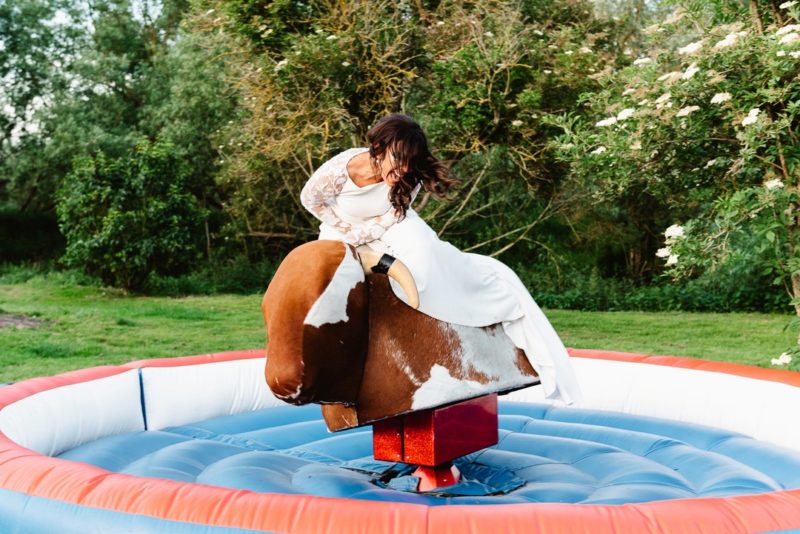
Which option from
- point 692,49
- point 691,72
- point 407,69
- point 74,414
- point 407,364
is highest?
point 407,69

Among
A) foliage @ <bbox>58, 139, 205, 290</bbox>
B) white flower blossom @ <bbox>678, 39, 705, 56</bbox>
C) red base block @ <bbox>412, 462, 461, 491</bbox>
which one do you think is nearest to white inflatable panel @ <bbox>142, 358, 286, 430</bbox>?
red base block @ <bbox>412, 462, 461, 491</bbox>

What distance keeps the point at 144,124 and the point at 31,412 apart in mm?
11155

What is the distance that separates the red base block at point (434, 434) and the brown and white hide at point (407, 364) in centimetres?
17

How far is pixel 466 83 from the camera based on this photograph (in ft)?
25.1

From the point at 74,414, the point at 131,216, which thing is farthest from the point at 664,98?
the point at 131,216

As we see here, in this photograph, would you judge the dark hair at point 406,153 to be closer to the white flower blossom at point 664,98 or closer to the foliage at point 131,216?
the white flower blossom at point 664,98

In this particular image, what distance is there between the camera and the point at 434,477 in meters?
3.14

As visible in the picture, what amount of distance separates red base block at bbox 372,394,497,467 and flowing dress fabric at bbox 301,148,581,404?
32cm

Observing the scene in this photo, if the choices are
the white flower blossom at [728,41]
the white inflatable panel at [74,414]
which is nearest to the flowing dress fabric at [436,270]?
the white inflatable panel at [74,414]

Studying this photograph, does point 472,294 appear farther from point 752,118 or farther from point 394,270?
point 752,118

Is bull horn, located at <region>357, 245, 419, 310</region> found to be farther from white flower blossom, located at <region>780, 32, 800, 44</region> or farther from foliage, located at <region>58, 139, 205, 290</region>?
foliage, located at <region>58, 139, 205, 290</region>

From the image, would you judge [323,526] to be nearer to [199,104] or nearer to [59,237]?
[199,104]

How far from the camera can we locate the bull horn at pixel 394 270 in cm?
273

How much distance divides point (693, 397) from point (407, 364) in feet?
6.49
